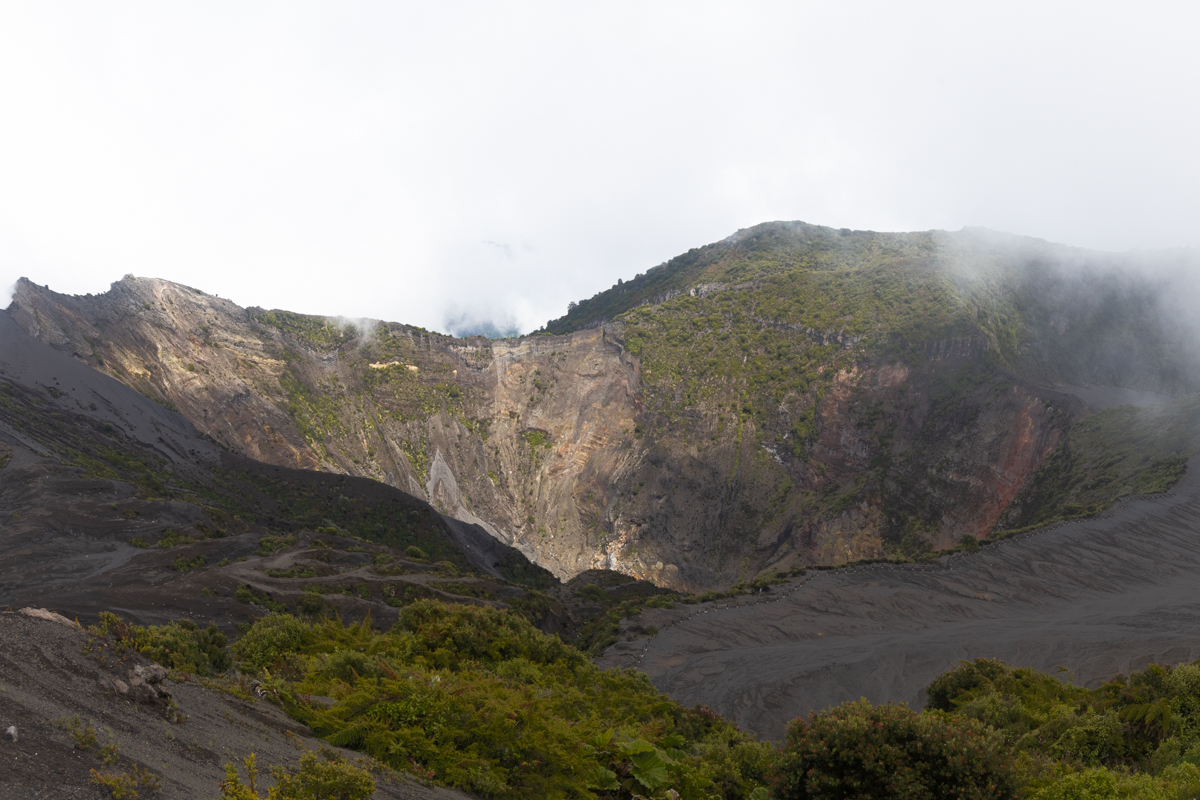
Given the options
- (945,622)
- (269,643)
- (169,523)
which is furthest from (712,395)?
(269,643)

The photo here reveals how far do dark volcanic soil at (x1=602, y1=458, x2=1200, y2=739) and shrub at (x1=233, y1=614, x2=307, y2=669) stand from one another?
870 inches

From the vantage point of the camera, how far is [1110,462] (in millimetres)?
63688

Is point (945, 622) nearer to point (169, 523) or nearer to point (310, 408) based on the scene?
point (169, 523)

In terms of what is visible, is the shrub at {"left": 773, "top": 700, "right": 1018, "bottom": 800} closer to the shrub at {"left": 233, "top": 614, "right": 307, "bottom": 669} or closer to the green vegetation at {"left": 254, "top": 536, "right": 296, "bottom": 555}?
the shrub at {"left": 233, "top": 614, "right": 307, "bottom": 669}

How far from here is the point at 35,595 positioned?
31.1 metres

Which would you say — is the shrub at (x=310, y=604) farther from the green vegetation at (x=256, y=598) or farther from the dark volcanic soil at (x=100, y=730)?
the dark volcanic soil at (x=100, y=730)

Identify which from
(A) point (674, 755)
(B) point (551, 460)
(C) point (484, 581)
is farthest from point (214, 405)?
(A) point (674, 755)

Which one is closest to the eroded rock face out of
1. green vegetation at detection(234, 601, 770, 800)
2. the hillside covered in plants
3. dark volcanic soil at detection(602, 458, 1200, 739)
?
dark volcanic soil at detection(602, 458, 1200, 739)

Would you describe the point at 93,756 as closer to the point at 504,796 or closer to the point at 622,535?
→ the point at 504,796

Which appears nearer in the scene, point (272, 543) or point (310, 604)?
point (310, 604)

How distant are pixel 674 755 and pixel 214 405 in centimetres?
7964

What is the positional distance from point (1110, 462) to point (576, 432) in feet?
200

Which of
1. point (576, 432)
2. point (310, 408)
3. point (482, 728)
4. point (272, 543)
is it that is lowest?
point (272, 543)

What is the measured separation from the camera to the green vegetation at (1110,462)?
189 ft
